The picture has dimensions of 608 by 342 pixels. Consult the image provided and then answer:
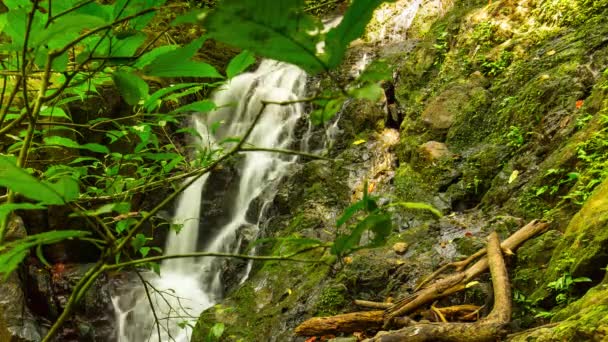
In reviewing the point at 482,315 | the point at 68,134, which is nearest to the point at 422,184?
the point at 482,315

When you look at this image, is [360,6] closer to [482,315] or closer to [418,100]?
[482,315]

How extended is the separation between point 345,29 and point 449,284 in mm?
3085

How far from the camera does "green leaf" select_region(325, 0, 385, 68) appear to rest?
0.51 metres

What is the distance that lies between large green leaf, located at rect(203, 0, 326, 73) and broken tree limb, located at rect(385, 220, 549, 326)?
3.02 m

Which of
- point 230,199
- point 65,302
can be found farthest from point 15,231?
point 230,199

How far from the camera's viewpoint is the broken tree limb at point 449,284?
126 inches

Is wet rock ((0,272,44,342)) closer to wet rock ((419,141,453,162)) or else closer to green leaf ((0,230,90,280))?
wet rock ((419,141,453,162))

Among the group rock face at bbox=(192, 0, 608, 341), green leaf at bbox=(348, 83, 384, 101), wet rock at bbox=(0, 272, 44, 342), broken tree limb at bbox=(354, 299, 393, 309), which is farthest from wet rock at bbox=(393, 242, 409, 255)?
wet rock at bbox=(0, 272, 44, 342)

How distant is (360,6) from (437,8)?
1096 cm

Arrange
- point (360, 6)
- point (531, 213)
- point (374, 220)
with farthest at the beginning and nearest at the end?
point (531, 213), point (374, 220), point (360, 6)

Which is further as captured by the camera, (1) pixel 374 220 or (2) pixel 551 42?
(2) pixel 551 42

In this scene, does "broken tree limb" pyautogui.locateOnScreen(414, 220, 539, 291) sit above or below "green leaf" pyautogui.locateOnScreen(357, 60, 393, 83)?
above

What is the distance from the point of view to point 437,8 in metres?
10.3

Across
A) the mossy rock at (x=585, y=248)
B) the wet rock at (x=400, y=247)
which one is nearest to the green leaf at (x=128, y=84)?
the mossy rock at (x=585, y=248)
